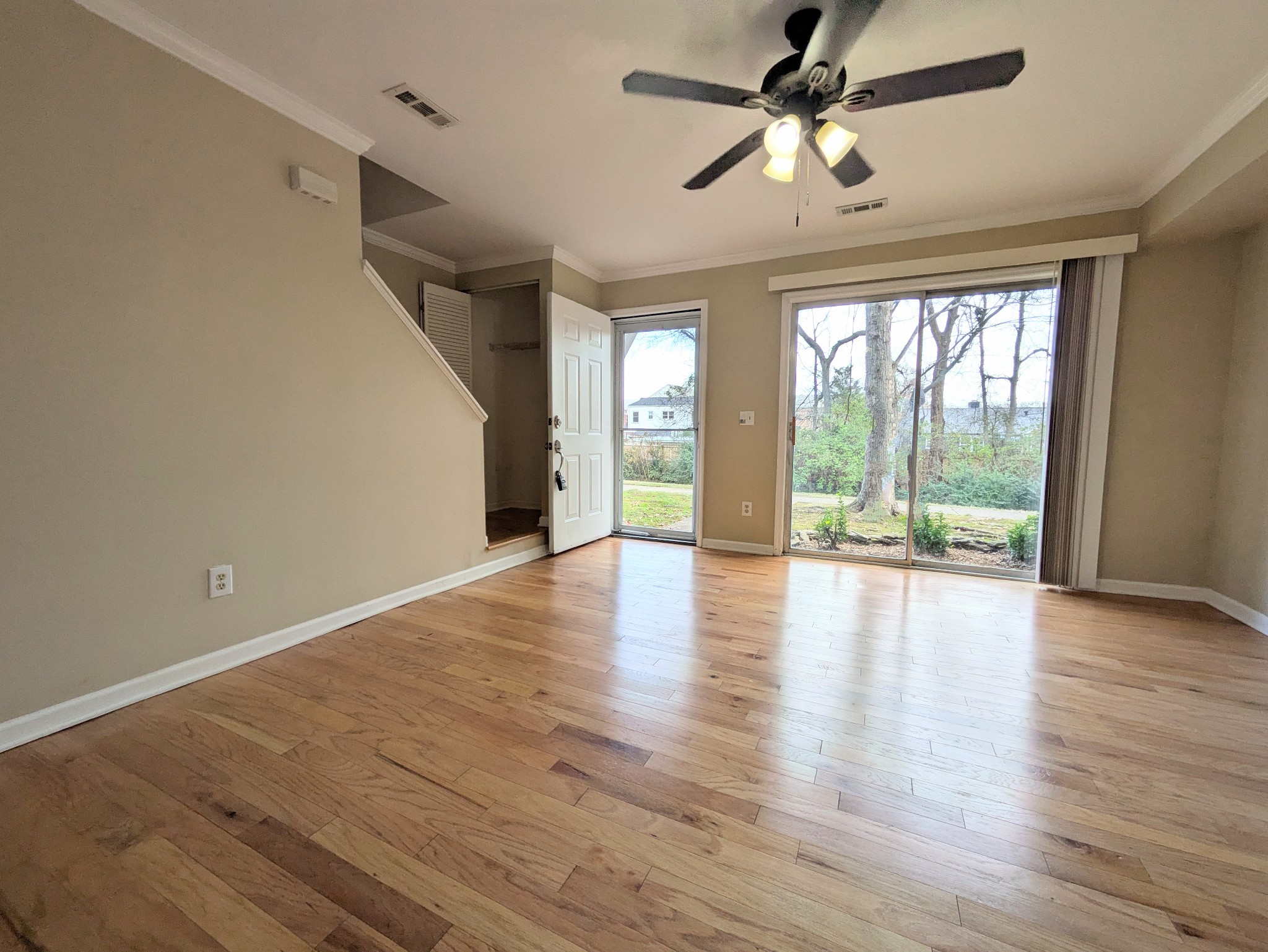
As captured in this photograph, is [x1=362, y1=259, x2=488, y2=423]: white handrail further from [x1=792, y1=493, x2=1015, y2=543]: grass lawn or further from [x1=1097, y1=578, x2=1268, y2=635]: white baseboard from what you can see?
[x1=1097, y1=578, x2=1268, y2=635]: white baseboard

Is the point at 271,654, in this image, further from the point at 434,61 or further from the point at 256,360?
the point at 434,61

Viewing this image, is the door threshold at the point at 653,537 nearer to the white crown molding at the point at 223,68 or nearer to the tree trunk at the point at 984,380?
the tree trunk at the point at 984,380

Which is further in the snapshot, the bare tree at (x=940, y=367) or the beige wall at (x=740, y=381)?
the beige wall at (x=740, y=381)

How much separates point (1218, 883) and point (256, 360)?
3.51m

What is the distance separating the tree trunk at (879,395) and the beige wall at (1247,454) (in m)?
1.79

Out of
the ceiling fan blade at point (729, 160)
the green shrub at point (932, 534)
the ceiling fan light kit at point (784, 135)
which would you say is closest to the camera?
the ceiling fan light kit at point (784, 135)

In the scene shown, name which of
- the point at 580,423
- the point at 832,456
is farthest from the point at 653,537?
the point at 832,456

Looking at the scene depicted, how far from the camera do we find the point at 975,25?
1.73 meters

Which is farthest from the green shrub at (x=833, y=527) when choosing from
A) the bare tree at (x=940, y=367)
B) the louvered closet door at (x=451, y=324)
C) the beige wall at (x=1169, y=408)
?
the louvered closet door at (x=451, y=324)

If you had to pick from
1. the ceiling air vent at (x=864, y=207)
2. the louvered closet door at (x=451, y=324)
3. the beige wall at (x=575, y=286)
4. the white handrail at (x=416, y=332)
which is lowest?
the white handrail at (x=416, y=332)

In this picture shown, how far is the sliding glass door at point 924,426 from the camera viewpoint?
341 centimetres

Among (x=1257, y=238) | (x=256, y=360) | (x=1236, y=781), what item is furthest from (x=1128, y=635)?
(x=256, y=360)

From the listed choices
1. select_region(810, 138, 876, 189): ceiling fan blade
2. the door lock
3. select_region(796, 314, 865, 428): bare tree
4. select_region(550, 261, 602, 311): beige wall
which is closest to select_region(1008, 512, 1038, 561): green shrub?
select_region(796, 314, 865, 428): bare tree

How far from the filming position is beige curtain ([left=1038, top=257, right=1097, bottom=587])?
10.3 ft
